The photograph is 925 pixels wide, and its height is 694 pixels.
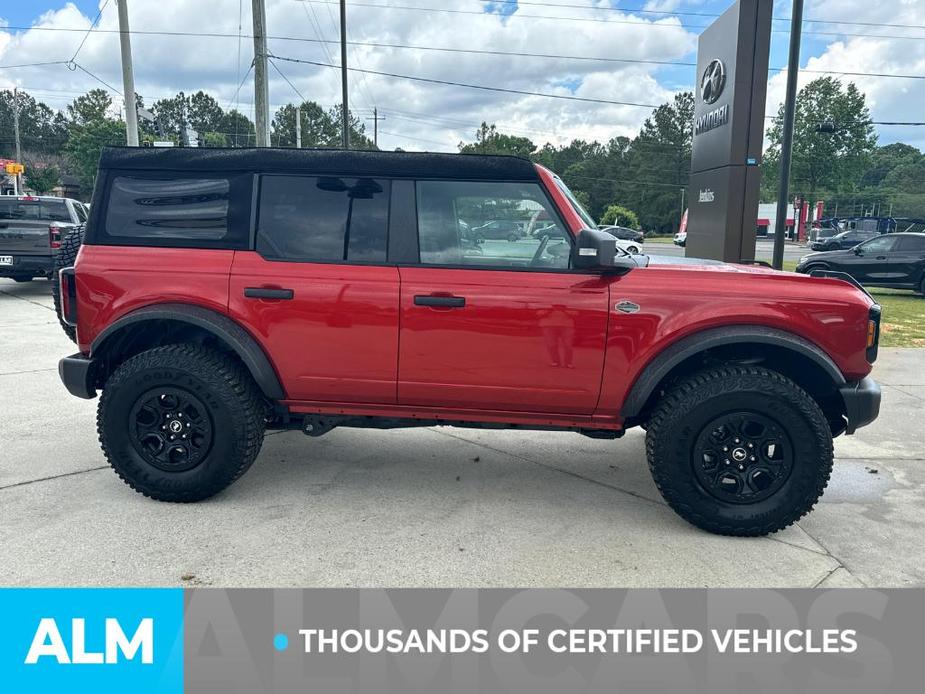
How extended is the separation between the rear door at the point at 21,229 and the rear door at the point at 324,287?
1061 centimetres

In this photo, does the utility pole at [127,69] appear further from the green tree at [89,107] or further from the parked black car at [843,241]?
the green tree at [89,107]

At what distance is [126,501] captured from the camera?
3.93 m

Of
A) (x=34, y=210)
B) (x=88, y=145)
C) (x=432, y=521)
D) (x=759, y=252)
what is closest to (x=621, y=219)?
(x=759, y=252)

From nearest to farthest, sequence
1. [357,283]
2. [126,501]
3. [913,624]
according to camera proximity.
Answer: [913,624]
[357,283]
[126,501]

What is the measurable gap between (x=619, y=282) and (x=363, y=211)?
1424 millimetres

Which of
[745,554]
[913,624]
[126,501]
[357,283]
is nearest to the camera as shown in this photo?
[913,624]

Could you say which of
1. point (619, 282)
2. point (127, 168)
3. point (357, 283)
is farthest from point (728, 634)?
point (127, 168)

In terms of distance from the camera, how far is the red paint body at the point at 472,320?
3510mm

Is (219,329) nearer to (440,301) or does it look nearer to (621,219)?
(440,301)

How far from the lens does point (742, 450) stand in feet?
11.6

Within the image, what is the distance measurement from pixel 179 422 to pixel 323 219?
4.55 ft

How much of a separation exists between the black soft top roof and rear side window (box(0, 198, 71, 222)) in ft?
35.1

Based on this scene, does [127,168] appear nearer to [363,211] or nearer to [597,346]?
[363,211]

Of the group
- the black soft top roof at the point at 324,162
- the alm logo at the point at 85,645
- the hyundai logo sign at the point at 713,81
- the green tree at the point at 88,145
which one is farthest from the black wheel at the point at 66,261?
the green tree at the point at 88,145
